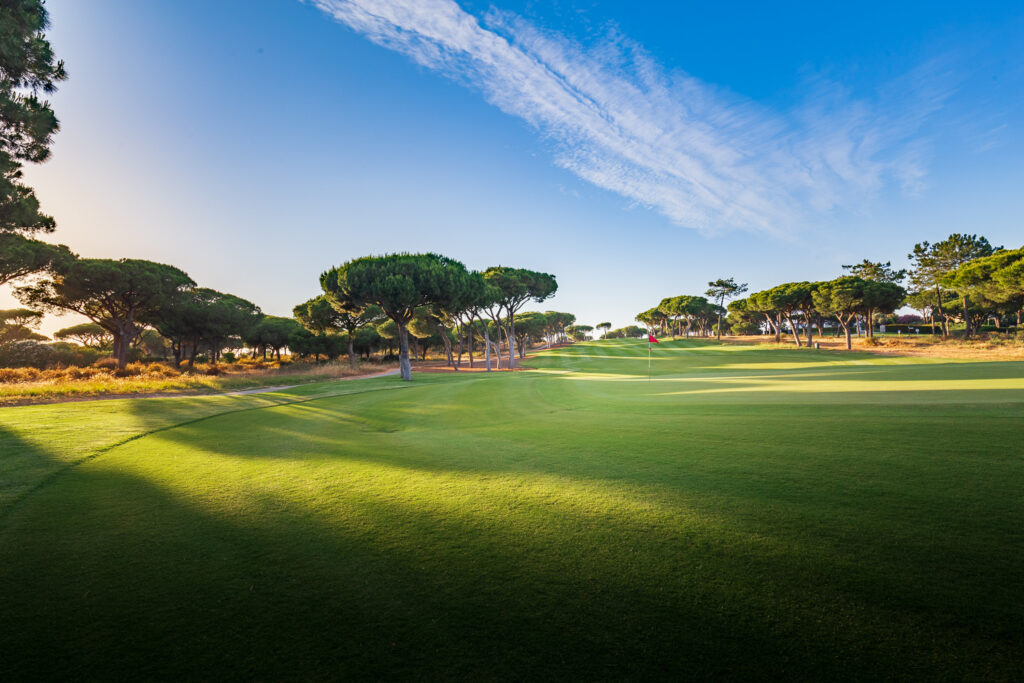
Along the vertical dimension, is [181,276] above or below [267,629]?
above

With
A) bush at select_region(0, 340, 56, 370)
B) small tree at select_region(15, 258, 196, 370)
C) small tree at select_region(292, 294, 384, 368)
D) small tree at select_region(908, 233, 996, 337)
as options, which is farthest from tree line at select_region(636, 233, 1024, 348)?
bush at select_region(0, 340, 56, 370)

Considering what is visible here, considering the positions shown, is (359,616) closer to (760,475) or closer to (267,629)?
(267,629)

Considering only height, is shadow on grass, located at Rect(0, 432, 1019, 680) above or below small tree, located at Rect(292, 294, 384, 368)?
below

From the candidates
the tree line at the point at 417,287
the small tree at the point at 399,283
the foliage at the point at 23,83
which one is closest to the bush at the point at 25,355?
the tree line at the point at 417,287

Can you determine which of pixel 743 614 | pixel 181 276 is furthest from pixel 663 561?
pixel 181 276

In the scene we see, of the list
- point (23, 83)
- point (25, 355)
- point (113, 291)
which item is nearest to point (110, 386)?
point (23, 83)

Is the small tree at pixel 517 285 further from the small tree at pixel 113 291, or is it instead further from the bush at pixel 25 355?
the bush at pixel 25 355

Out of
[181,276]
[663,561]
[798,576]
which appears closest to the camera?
[798,576]

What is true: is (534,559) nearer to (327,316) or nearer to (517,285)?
(517,285)

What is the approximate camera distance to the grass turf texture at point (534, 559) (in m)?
2.15

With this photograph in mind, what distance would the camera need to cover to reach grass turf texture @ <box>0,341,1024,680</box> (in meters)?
2.15

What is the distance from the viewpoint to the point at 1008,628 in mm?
2152

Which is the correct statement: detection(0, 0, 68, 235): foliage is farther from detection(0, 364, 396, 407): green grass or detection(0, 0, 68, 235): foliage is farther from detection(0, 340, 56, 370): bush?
detection(0, 340, 56, 370): bush

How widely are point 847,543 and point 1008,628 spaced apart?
0.96 metres
